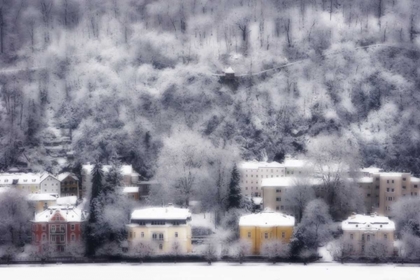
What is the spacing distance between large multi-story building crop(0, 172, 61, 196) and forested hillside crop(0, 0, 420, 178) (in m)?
11.1

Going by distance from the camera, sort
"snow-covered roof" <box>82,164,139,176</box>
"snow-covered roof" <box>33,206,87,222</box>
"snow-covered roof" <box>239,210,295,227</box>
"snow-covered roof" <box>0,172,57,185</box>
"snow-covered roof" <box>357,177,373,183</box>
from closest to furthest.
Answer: "snow-covered roof" <box>239,210,295,227</box> → "snow-covered roof" <box>33,206,87,222</box> → "snow-covered roof" <box>357,177,373,183</box> → "snow-covered roof" <box>0,172,57,185</box> → "snow-covered roof" <box>82,164,139,176</box>

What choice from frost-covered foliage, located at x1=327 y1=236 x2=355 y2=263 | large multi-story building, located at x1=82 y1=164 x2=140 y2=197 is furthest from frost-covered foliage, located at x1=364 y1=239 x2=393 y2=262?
large multi-story building, located at x1=82 y1=164 x2=140 y2=197

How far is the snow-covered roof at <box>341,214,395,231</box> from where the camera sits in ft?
212

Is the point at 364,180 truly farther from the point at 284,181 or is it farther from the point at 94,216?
the point at 94,216

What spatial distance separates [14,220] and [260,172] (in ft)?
90.0

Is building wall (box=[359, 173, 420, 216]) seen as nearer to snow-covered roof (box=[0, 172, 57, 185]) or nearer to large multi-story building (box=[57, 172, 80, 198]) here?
large multi-story building (box=[57, 172, 80, 198])

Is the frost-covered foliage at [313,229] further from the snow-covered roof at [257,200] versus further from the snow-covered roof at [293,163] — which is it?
the snow-covered roof at [293,163]

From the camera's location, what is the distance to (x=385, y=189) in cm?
7762

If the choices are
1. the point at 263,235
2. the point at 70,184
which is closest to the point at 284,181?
the point at 263,235

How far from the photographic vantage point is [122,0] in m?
138

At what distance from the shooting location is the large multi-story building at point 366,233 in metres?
64.1
